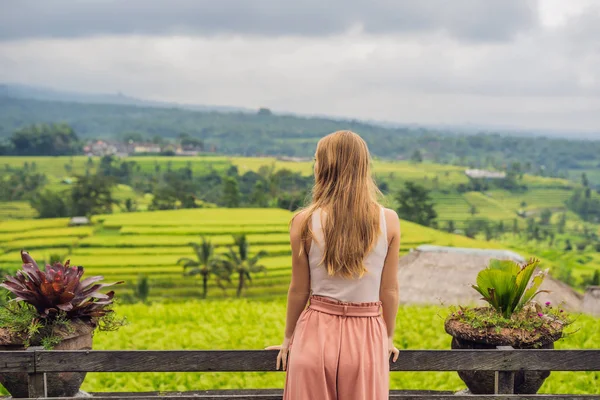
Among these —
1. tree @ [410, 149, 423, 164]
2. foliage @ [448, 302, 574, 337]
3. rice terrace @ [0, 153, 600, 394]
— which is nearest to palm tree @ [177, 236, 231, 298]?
rice terrace @ [0, 153, 600, 394]

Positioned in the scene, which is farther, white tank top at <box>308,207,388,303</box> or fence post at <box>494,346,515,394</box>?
fence post at <box>494,346,515,394</box>

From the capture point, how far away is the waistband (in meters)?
3.32

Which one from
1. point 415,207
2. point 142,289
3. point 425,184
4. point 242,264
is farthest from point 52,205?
point 425,184

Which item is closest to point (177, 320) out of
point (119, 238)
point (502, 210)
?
point (119, 238)

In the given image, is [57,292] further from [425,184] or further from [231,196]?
[425,184]

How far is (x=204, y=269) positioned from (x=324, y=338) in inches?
2005

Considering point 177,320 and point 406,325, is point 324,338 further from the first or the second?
point 177,320

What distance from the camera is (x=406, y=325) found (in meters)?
11.7

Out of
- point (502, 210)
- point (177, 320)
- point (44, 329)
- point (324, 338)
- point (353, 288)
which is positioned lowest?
point (502, 210)

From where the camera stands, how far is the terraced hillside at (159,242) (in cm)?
5866

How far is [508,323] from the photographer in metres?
4.75

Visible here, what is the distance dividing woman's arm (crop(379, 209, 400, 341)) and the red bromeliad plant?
76.4 inches

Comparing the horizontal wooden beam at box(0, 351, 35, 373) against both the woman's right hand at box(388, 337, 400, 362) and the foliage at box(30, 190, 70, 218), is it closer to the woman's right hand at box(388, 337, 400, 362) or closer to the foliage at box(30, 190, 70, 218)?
the woman's right hand at box(388, 337, 400, 362)

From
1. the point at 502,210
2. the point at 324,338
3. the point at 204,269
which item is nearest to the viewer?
the point at 324,338
